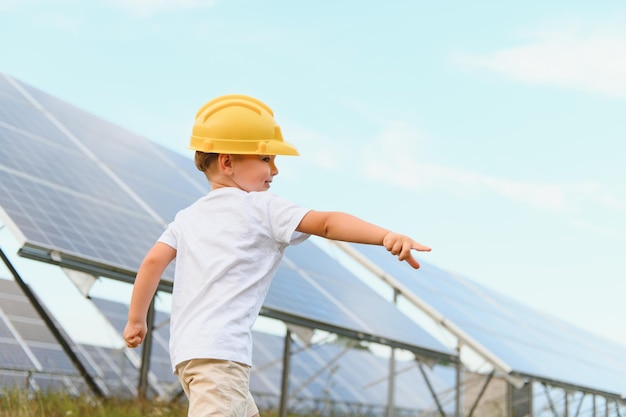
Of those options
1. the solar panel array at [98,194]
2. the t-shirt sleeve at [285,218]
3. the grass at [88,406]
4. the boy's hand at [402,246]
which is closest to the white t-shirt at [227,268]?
the t-shirt sleeve at [285,218]

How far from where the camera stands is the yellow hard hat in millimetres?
3369

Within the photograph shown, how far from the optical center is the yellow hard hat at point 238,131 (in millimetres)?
3369

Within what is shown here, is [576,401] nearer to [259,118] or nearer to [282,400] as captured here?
[282,400]

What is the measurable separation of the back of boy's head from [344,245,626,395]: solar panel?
9.86m

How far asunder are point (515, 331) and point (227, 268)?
47.5 ft

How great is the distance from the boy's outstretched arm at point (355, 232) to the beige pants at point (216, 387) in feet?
1.68

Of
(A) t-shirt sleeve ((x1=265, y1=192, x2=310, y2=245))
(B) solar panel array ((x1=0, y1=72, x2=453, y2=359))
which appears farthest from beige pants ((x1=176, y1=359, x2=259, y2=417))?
(B) solar panel array ((x1=0, y1=72, x2=453, y2=359))

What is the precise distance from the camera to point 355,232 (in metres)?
2.96

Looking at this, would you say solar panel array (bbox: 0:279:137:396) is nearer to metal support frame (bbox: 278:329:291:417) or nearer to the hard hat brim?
metal support frame (bbox: 278:329:291:417)

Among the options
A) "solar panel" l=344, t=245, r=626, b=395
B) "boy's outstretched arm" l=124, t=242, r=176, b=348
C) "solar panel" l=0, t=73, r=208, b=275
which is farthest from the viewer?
"solar panel" l=344, t=245, r=626, b=395

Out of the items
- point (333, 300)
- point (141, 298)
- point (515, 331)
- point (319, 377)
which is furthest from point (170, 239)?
point (515, 331)

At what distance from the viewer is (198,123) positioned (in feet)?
11.4

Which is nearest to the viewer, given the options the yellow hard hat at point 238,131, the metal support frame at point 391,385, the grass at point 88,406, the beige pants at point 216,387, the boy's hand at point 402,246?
the boy's hand at point 402,246

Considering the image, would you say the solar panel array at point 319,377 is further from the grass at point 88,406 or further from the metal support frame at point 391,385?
the grass at point 88,406
